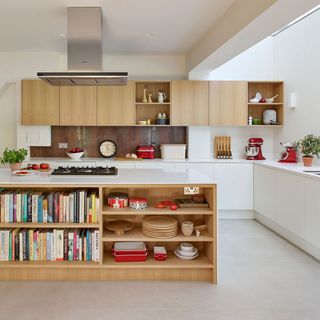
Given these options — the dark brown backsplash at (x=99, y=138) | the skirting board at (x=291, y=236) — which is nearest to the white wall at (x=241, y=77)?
the dark brown backsplash at (x=99, y=138)

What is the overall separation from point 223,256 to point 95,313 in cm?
164

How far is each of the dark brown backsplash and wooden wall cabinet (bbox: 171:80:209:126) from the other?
46 centimetres

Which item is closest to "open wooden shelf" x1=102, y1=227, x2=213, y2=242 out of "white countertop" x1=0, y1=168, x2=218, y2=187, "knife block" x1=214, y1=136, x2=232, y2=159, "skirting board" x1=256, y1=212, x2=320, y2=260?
"white countertop" x1=0, y1=168, x2=218, y2=187

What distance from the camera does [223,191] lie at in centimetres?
512

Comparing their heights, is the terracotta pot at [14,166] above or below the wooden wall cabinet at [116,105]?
below

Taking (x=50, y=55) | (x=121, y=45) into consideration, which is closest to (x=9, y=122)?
(x=50, y=55)

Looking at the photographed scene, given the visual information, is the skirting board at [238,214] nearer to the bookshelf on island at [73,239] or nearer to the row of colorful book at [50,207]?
the bookshelf on island at [73,239]

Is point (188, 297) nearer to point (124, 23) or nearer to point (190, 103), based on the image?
point (124, 23)

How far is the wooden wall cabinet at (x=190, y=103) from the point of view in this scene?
5312mm

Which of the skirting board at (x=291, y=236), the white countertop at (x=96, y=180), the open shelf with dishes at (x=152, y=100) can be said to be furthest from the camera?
the open shelf with dishes at (x=152, y=100)

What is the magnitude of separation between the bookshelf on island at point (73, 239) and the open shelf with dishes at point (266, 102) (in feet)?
9.69

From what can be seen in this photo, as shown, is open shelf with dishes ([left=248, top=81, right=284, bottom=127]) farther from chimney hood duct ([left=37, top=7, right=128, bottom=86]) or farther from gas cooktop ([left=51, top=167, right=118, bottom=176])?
gas cooktop ([left=51, top=167, right=118, bottom=176])

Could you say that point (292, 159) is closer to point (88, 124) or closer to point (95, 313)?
point (88, 124)

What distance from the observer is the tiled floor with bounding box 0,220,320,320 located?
7.74 feet
